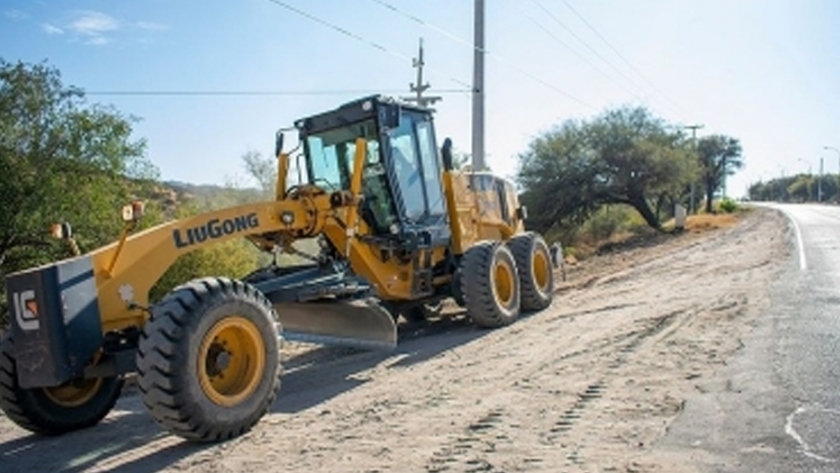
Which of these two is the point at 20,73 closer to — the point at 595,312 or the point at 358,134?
the point at 358,134

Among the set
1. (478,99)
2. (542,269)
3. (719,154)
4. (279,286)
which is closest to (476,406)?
(279,286)

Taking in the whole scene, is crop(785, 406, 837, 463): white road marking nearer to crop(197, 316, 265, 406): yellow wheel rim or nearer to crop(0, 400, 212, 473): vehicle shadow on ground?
crop(197, 316, 265, 406): yellow wheel rim

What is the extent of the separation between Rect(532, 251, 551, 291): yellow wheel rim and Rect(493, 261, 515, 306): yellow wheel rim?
4.64ft

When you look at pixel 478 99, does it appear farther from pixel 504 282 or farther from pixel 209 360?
pixel 209 360

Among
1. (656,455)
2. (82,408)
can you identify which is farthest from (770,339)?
(82,408)

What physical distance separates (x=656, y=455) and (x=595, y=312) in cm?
570

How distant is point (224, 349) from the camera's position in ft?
17.5

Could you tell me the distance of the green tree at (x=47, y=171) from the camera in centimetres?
1459

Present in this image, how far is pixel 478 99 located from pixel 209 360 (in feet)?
54.5

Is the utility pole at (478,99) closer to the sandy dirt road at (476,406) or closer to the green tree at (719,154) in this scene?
the sandy dirt road at (476,406)

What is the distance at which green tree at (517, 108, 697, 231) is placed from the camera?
37000mm

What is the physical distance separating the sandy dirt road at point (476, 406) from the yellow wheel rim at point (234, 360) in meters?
0.32

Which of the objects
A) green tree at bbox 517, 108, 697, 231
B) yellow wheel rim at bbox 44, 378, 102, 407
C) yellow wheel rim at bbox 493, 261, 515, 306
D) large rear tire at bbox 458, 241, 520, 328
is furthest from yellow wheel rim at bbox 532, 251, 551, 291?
green tree at bbox 517, 108, 697, 231

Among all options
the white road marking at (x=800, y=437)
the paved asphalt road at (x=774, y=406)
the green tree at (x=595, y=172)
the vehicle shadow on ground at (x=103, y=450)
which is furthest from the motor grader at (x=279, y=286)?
the green tree at (x=595, y=172)
